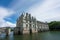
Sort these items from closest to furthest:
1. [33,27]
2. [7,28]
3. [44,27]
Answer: [7,28]
[33,27]
[44,27]

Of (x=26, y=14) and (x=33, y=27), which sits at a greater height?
(x=26, y=14)

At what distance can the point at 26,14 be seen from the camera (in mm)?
69625

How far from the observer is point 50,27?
112188 millimetres

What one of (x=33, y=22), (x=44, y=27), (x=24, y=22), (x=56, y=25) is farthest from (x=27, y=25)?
(x=56, y=25)

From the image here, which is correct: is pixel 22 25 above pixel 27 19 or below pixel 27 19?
below

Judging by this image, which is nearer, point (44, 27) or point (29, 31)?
point (29, 31)

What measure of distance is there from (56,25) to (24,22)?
51.6m

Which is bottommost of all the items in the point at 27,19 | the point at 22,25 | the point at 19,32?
the point at 19,32

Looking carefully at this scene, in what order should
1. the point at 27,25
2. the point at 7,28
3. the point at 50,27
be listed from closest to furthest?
Result: 1. the point at 7,28
2. the point at 27,25
3. the point at 50,27

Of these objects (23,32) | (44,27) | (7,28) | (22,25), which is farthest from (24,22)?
(44,27)

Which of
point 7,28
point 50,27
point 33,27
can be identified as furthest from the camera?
point 50,27

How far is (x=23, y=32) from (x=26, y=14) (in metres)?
14.1

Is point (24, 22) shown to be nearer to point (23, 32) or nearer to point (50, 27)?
point (23, 32)

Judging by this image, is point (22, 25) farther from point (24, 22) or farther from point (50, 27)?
point (50, 27)
